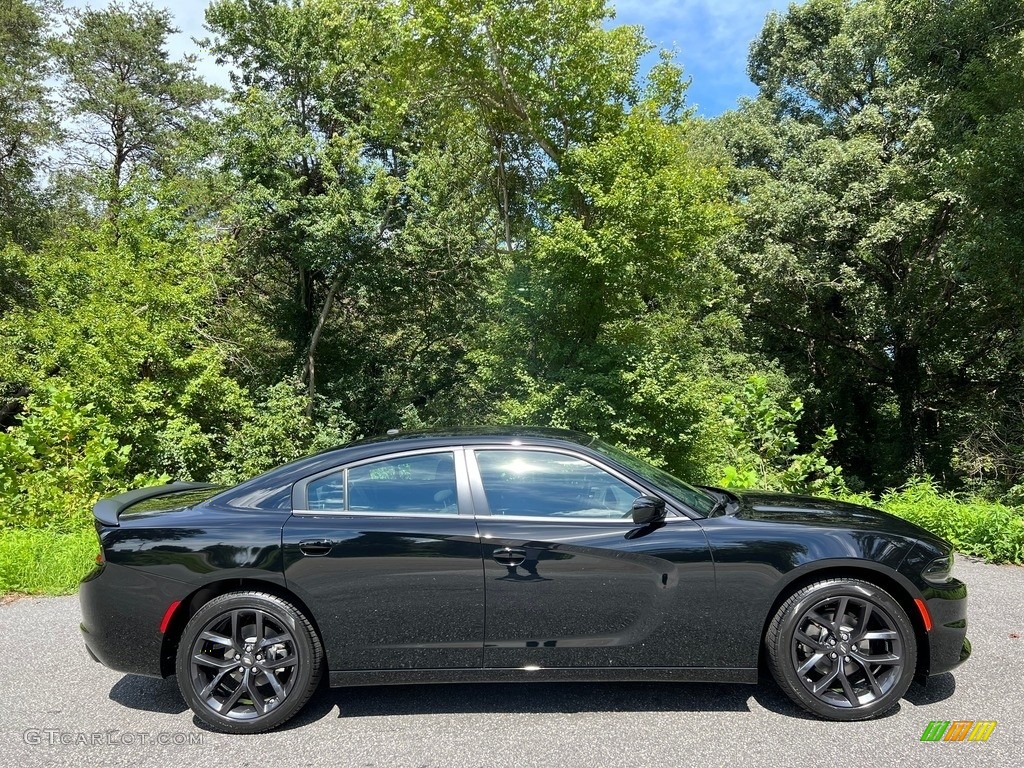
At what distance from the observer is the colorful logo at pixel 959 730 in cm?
307

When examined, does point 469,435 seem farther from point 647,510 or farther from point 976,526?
point 976,526

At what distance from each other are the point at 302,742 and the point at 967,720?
10.2ft

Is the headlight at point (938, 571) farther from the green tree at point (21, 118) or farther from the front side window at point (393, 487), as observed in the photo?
the green tree at point (21, 118)

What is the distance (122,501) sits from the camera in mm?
3961

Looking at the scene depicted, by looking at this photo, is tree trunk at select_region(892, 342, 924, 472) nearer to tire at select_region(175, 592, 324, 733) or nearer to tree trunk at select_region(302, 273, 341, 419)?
tree trunk at select_region(302, 273, 341, 419)

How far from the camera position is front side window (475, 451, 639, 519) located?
3490 mm

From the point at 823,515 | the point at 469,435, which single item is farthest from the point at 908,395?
the point at 469,435

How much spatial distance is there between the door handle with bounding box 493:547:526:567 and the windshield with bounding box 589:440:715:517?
28.4 inches

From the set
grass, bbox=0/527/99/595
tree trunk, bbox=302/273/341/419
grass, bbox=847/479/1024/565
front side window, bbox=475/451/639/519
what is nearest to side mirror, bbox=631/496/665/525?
front side window, bbox=475/451/639/519

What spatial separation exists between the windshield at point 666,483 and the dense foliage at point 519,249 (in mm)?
4235

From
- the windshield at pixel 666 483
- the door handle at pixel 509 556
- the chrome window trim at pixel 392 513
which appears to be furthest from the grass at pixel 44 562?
the windshield at pixel 666 483

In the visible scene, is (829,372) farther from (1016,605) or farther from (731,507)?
(731,507)

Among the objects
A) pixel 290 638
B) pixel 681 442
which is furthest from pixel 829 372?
pixel 290 638

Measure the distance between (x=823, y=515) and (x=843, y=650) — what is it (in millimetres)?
679
